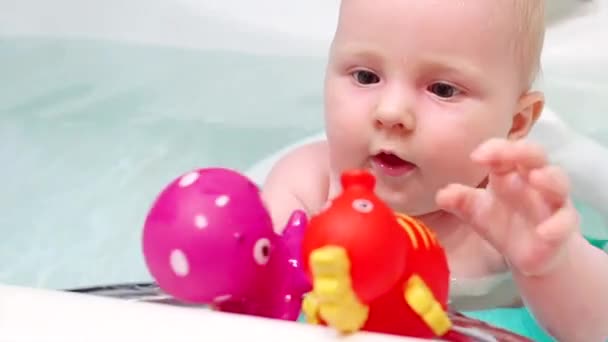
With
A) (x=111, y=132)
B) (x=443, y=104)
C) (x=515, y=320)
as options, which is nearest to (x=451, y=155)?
(x=443, y=104)

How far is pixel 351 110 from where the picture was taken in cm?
85

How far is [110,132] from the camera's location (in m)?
1.58

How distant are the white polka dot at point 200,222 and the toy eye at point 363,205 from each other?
90 mm

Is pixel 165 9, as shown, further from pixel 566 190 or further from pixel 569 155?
pixel 566 190

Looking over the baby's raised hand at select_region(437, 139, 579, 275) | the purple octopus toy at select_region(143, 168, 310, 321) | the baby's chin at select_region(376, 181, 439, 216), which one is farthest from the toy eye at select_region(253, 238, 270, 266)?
the baby's chin at select_region(376, 181, 439, 216)

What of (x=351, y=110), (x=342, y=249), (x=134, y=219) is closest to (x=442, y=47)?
(x=351, y=110)

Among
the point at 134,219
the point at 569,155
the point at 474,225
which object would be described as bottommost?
the point at 134,219

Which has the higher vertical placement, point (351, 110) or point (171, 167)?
point (351, 110)

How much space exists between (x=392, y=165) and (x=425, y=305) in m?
0.29

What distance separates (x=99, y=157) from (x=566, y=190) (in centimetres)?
100

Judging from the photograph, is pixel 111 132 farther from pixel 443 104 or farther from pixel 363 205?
pixel 363 205

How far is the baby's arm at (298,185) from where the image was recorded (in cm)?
97

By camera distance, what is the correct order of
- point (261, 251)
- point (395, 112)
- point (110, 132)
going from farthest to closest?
point (110, 132), point (395, 112), point (261, 251)

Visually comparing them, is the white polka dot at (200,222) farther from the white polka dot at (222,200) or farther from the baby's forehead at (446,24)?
the baby's forehead at (446,24)
